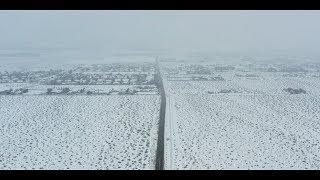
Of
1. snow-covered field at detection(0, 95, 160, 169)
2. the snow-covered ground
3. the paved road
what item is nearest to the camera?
the paved road

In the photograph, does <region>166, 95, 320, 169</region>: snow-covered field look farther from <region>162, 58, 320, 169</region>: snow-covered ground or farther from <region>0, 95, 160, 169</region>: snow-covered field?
<region>0, 95, 160, 169</region>: snow-covered field

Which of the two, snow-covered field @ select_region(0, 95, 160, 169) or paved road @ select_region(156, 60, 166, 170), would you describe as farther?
snow-covered field @ select_region(0, 95, 160, 169)

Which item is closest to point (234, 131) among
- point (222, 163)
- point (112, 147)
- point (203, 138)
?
point (203, 138)

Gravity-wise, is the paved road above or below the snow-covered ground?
above

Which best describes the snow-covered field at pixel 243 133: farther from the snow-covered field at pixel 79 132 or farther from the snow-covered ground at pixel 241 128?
the snow-covered field at pixel 79 132

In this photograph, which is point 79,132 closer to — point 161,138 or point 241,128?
point 161,138

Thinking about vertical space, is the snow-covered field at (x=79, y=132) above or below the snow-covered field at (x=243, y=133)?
above

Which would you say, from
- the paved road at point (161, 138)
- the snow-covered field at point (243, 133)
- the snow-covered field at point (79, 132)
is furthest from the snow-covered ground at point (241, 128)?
the snow-covered field at point (79, 132)

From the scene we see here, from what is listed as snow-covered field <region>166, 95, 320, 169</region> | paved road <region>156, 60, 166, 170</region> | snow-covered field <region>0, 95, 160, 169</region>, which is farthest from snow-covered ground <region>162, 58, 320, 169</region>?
snow-covered field <region>0, 95, 160, 169</region>
